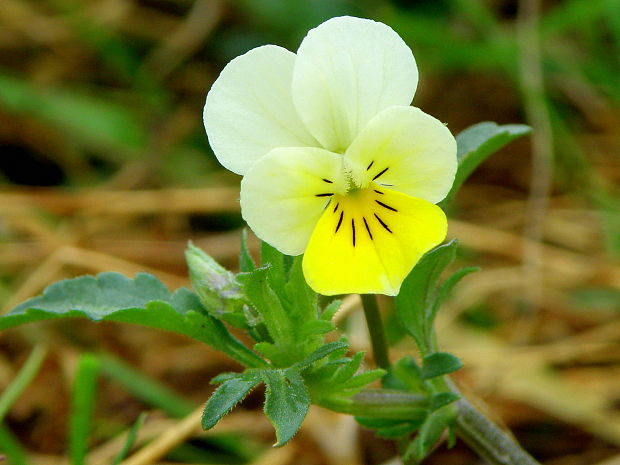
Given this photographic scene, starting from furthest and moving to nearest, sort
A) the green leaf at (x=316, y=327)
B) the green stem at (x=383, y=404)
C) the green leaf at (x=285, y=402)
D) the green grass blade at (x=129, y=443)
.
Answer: the green grass blade at (x=129, y=443) < the green stem at (x=383, y=404) < the green leaf at (x=316, y=327) < the green leaf at (x=285, y=402)

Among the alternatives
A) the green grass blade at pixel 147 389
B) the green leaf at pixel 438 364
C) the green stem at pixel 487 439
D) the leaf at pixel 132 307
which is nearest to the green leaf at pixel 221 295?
the leaf at pixel 132 307

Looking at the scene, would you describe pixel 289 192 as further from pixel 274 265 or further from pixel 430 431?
pixel 430 431

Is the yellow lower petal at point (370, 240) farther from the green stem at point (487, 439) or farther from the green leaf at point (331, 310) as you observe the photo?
the green stem at point (487, 439)

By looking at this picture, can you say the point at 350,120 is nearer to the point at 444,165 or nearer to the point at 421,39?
the point at 444,165

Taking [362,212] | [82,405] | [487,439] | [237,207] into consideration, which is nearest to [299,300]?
[362,212]

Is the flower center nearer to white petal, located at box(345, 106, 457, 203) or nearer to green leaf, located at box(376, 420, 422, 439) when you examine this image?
white petal, located at box(345, 106, 457, 203)

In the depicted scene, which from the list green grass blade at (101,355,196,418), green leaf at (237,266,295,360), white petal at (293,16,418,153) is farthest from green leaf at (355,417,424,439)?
green grass blade at (101,355,196,418)
